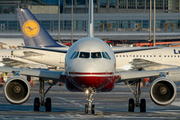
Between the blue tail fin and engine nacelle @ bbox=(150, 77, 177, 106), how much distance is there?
2448cm

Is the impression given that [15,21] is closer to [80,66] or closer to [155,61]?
[155,61]

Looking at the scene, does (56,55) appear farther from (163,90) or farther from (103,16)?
(103,16)

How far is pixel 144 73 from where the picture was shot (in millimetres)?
17000

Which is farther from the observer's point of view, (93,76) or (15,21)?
(15,21)

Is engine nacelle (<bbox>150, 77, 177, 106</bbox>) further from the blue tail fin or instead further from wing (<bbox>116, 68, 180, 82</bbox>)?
the blue tail fin

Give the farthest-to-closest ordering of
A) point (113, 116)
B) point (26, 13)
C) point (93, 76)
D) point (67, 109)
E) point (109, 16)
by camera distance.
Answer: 1. point (109, 16)
2. point (26, 13)
3. point (67, 109)
4. point (113, 116)
5. point (93, 76)

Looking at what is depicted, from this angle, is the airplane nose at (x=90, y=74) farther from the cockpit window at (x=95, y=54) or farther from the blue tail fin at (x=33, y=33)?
the blue tail fin at (x=33, y=33)

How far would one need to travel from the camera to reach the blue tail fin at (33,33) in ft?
129

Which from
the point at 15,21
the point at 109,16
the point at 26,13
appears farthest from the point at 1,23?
the point at 26,13

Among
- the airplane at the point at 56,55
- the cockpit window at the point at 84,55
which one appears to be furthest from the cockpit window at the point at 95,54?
the airplane at the point at 56,55

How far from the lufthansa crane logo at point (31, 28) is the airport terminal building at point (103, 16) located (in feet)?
146

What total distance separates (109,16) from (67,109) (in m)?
72.5

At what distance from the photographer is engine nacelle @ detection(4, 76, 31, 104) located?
1587cm

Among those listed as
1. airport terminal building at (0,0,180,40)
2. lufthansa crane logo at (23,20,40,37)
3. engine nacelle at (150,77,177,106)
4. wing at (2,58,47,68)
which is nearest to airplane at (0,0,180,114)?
engine nacelle at (150,77,177,106)
